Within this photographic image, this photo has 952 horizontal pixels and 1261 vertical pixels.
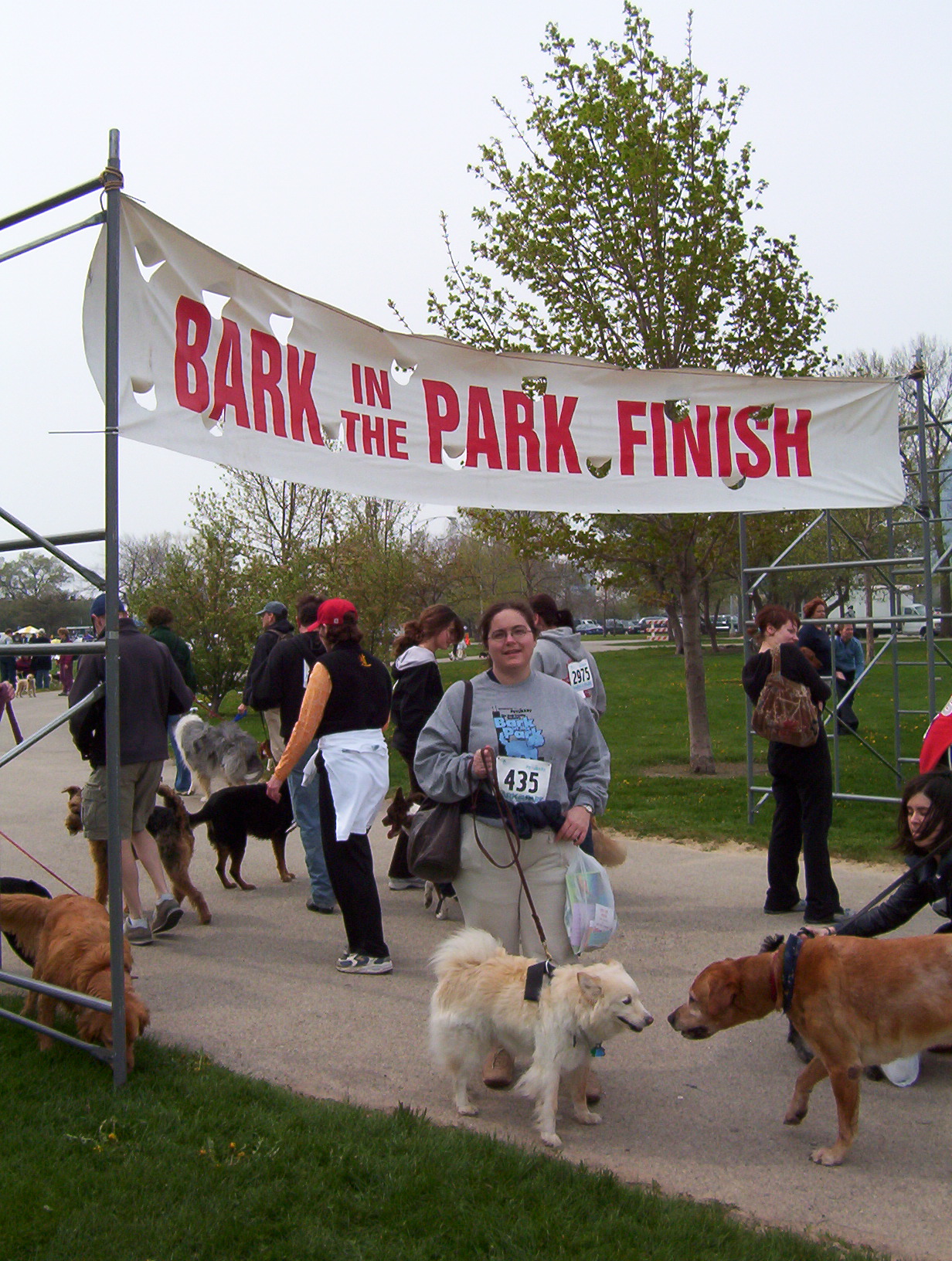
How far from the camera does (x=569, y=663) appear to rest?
641 centimetres

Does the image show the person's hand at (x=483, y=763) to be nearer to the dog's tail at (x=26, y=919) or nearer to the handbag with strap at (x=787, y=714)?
the dog's tail at (x=26, y=919)

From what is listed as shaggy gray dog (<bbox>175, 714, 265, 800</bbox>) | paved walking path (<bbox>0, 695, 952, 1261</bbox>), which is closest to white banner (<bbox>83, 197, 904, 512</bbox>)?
paved walking path (<bbox>0, 695, 952, 1261</bbox>)

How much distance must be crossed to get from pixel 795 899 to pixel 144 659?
14.2ft

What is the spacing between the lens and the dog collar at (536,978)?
12.7ft

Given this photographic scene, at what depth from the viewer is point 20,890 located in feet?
18.0

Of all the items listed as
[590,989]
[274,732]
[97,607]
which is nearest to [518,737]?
[590,989]

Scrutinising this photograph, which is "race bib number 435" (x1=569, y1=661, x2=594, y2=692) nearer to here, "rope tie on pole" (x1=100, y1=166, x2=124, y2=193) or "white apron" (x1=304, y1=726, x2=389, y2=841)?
"white apron" (x1=304, y1=726, x2=389, y2=841)

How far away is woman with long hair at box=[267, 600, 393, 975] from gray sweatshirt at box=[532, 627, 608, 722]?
101 centimetres

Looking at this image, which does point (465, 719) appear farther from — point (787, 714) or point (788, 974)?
A: point (787, 714)

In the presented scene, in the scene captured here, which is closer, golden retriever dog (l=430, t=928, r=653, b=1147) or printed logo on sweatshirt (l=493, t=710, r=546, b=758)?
golden retriever dog (l=430, t=928, r=653, b=1147)

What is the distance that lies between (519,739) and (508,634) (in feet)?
1.41

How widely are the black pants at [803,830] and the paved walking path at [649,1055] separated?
21cm

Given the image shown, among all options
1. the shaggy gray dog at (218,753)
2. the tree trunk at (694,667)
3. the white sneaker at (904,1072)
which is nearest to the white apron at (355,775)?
the white sneaker at (904,1072)

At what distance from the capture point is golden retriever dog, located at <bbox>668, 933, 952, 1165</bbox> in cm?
376
